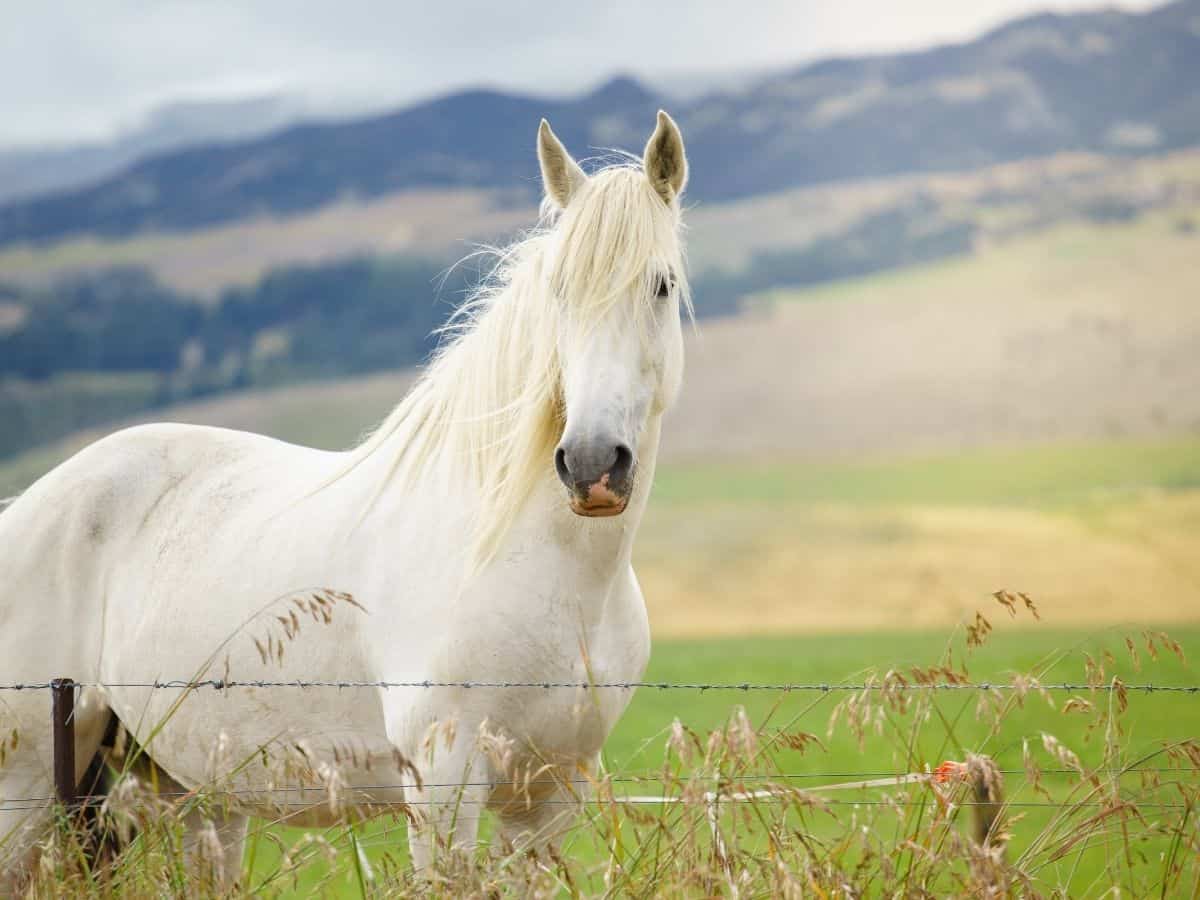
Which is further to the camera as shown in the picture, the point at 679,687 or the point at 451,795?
the point at 451,795

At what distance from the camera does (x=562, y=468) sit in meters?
2.84

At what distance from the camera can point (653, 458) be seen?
3.29 metres

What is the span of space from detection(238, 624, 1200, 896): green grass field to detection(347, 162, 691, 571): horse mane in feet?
2.65

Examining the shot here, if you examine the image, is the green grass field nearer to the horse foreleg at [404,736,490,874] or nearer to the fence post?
the horse foreleg at [404,736,490,874]

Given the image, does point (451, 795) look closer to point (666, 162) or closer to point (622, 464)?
point (622, 464)

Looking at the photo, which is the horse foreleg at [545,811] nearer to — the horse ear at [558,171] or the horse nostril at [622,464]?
the horse nostril at [622,464]

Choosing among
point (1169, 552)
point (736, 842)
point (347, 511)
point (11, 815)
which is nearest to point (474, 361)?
point (347, 511)

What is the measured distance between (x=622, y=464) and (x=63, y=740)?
168 centimetres

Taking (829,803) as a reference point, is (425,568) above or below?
above

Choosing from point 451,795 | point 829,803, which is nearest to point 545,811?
point 451,795

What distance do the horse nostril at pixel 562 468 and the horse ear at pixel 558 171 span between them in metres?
0.83

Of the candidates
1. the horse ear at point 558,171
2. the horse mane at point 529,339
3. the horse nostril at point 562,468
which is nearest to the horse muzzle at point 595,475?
the horse nostril at point 562,468

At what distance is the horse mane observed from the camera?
10.1 ft

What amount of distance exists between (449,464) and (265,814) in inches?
52.5
